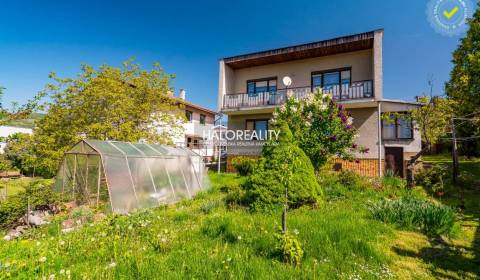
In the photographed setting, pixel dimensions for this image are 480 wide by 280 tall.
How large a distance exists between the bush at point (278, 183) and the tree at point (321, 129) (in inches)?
150

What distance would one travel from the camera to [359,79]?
15391 millimetres

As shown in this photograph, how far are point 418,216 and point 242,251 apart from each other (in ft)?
15.1

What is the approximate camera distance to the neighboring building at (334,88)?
1389 centimetres

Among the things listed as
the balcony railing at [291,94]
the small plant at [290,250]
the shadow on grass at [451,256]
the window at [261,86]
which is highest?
the window at [261,86]

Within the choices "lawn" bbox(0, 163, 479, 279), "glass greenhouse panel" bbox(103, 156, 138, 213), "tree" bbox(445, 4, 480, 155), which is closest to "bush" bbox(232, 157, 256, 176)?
"glass greenhouse panel" bbox(103, 156, 138, 213)

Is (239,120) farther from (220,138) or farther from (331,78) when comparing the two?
(331,78)

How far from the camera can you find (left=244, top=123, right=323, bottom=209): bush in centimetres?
642

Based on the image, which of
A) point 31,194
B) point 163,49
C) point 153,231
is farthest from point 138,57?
point 153,231

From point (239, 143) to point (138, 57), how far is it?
9248 millimetres

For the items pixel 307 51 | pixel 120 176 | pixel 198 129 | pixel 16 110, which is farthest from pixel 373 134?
pixel 198 129

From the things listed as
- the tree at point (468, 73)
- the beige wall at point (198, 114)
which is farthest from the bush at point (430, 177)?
the beige wall at point (198, 114)

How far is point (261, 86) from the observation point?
61.3 ft

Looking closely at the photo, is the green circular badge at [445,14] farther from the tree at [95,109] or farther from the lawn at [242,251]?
the tree at [95,109]

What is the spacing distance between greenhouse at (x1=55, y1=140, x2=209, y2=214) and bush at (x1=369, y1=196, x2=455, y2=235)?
303 inches
